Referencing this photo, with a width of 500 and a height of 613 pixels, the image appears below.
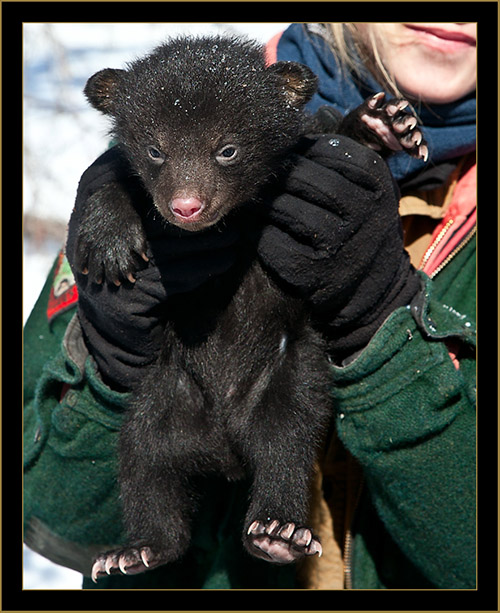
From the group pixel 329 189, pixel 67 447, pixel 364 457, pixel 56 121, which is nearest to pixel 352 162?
pixel 329 189

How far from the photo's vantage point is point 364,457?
90.3 inches

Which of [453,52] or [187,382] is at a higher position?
[453,52]

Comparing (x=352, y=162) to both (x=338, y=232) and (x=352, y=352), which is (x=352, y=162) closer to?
(x=338, y=232)

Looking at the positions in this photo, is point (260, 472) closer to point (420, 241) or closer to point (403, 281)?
point (403, 281)

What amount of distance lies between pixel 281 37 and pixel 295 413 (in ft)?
4.98

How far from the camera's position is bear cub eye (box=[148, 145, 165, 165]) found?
2031mm

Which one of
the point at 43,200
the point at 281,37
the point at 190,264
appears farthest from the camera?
the point at 43,200

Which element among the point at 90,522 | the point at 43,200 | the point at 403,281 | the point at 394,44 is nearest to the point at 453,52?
the point at 394,44

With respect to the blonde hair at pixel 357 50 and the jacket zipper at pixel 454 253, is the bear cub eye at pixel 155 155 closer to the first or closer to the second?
the blonde hair at pixel 357 50

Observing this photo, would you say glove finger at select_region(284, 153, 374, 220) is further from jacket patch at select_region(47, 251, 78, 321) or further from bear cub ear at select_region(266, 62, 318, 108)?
jacket patch at select_region(47, 251, 78, 321)

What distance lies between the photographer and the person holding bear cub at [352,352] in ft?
6.99

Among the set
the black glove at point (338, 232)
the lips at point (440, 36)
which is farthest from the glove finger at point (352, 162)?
the lips at point (440, 36)

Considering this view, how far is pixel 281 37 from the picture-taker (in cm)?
283

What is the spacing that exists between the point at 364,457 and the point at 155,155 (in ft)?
3.74
